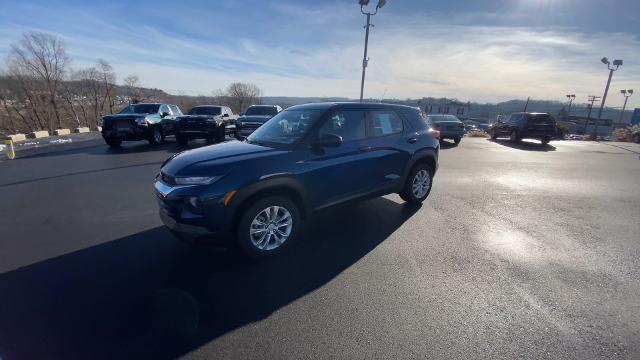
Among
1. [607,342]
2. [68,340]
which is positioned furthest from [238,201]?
[607,342]

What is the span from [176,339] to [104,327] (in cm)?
66

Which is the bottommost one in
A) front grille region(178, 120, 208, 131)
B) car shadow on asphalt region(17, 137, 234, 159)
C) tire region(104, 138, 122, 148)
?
car shadow on asphalt region(17, 137, 234, 159)

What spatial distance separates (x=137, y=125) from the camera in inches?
468

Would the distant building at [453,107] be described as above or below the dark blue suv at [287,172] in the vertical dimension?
above

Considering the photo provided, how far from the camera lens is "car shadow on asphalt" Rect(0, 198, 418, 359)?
7.66 feet

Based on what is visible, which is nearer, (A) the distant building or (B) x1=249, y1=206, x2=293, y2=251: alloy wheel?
(B) x1=249, y1=206, x2=293, y2=251: alloy wheel

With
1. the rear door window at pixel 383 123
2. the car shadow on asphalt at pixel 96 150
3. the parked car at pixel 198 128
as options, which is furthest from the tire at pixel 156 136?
the rear door window at pixel 383 123

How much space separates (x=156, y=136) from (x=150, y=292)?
11855mm

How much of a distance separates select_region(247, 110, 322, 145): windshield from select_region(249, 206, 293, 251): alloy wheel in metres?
0.93

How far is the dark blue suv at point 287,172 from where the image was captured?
124 inches

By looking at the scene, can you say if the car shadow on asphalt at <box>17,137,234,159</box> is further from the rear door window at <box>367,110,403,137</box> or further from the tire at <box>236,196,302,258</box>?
the tire at <box>236,196,302,258</box>

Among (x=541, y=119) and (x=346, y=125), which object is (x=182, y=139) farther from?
(x=541, y=119)

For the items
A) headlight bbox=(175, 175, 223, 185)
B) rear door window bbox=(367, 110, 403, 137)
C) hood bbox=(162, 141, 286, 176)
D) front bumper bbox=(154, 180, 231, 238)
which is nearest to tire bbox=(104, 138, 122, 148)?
hood bbox=(162, 141, 286, 176)

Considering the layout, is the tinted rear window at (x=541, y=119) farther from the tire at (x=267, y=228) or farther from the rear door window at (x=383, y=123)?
the tire at (x=267, y=228)
